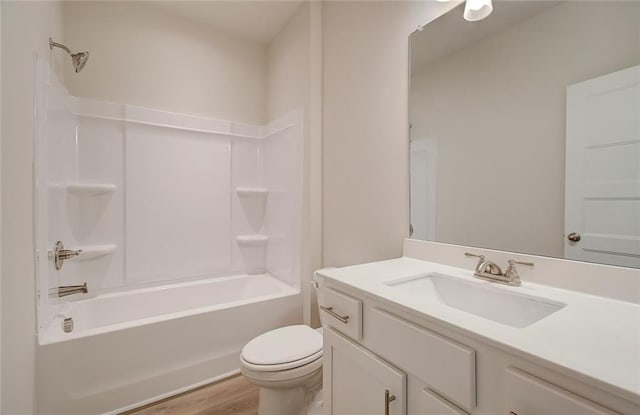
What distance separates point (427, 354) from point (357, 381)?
35cm

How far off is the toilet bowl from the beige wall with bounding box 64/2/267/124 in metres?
2.04

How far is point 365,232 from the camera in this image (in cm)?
175

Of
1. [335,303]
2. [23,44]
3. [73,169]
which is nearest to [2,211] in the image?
[23,44]

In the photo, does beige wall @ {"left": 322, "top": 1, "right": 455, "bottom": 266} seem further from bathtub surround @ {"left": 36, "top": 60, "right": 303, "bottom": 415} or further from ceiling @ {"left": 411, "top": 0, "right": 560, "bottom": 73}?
bathtub surround @ {"left": 36, "top": 60, "right": 303, "bottom": 415}

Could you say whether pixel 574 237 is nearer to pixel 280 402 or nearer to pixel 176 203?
pixel 280 402

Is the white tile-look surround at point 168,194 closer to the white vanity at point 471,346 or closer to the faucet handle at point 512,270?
the white vanity at point 471,346

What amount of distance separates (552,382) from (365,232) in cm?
127

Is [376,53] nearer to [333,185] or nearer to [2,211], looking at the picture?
[333,185]

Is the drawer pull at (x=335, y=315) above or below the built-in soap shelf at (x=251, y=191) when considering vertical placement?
below

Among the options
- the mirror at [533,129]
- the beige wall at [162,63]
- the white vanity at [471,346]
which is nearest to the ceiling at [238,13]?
the beige wall at [162,63]

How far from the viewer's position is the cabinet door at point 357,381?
2.59ft

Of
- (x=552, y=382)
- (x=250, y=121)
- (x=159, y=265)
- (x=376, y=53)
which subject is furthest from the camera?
(x=250, y=121)

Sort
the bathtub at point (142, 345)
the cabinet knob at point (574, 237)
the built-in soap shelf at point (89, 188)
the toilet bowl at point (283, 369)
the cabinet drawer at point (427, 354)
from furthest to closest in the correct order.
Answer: the built-in soap shelf at point (89, 188) < the bathtub at point (142, 345) < the toilet bowl at point (283, 369) < the cabinet knob at point (574, 237) < the cabinet drawer at point (427, 354)

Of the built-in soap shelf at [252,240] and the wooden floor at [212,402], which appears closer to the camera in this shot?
the wooden floor at [212,402]
